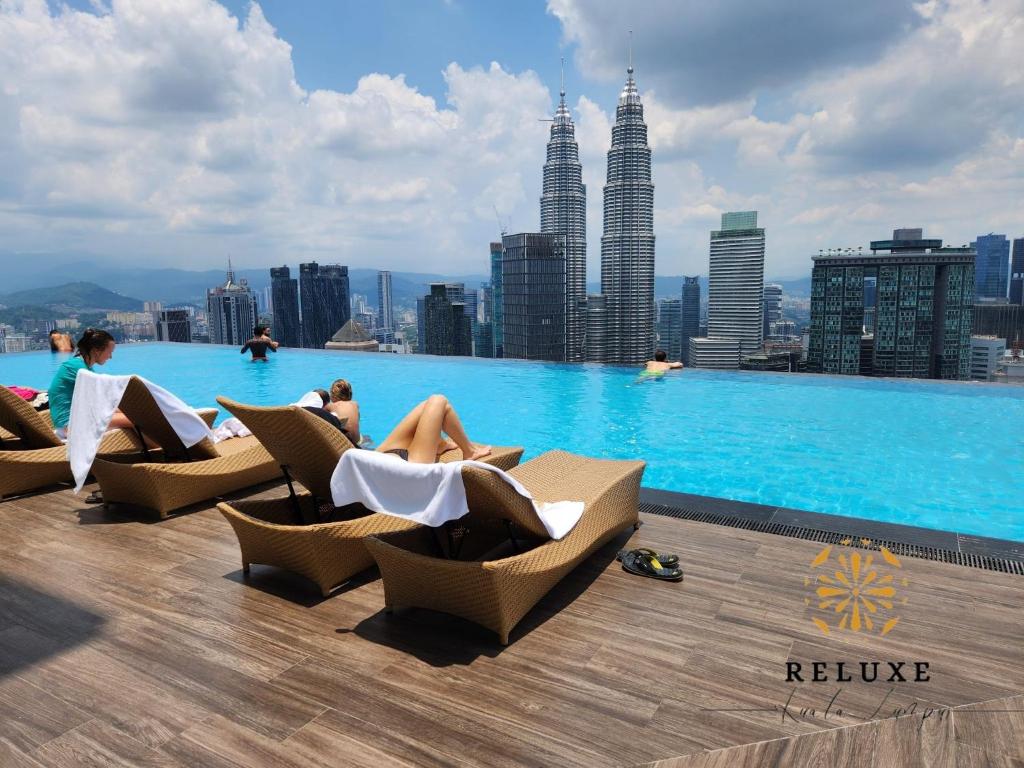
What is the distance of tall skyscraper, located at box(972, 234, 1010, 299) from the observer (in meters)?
107

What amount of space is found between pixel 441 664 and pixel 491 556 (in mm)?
694

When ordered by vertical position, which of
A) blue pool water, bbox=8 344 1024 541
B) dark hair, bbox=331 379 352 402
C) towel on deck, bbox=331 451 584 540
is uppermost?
dark hair, bbox=331 379 352 402

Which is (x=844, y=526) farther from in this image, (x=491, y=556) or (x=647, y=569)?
(x=491, y=556)

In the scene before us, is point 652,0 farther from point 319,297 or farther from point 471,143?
point 319,297

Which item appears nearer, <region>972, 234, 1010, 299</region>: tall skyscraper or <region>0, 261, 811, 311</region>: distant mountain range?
<region>0, 261, 811, 311</region>: distant mountain range

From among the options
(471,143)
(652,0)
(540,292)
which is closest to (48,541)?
(652,0)

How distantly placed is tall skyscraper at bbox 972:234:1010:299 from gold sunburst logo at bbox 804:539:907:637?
128983 mm

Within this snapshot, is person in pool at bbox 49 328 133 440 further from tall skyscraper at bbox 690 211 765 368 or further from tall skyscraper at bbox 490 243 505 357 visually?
tall skyscraper at bbox 690 211 765 368

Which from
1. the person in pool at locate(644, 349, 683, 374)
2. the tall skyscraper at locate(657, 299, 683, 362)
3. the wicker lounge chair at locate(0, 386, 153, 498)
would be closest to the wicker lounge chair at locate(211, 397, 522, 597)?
the wicker lounge chair at locate(0, 386, 153, 498)

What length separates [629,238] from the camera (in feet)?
287

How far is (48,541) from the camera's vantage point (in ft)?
11.9

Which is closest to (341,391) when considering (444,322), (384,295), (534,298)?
(444,322)

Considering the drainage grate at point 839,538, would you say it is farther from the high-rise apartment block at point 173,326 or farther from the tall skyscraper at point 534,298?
the tall skyscraper at point 534,298

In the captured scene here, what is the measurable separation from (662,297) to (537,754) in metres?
99.6
